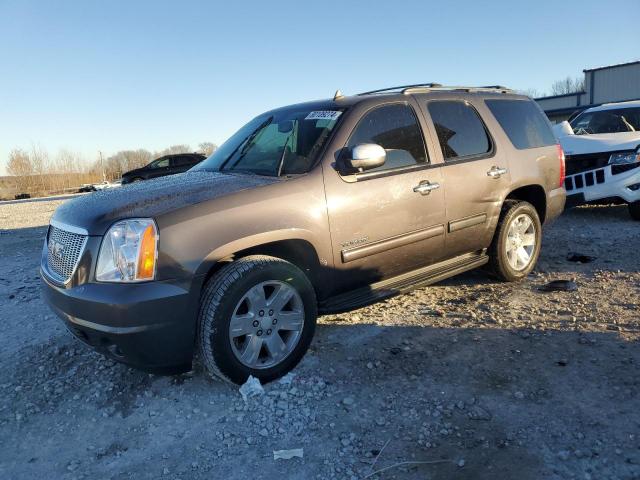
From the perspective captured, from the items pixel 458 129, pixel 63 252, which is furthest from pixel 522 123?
pixel 63 252

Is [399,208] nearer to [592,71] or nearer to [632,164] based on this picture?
[632,164]

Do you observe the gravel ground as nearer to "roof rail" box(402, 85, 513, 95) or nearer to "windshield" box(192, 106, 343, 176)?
"windshield" box(192, 106, 343, 176)

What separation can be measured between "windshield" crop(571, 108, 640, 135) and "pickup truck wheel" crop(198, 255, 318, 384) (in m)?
7.47

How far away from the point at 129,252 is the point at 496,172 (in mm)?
3308

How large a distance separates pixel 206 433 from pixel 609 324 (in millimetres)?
3141

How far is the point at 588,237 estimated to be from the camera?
22.0 ft

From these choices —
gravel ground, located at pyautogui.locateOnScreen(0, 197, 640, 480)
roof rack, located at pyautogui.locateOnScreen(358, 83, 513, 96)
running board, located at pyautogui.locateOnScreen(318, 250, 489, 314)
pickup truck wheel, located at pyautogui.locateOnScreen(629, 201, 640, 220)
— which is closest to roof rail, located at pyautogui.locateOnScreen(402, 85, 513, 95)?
roof rack, located at pyautogui.locateOnScreen(358, 83, 513, 96)

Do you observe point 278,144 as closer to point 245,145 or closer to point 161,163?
point 245,145

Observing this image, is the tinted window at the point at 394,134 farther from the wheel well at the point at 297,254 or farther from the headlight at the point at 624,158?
the headlight at the point at 624,158

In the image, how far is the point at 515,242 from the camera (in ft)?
16.3

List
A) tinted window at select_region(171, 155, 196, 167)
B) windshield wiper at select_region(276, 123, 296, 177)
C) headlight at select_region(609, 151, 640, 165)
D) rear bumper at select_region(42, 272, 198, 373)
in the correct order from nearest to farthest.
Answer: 1. rear bumper at select_region(42, 272, 198, 373)
2. windshield wiper at select_region(276, 123, 296, 177)
3. headlight at select_region(609, 151, 640, 165)
4. tinted window at select_region(171, 155, 196, 167)

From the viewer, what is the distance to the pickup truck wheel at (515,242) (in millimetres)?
4738

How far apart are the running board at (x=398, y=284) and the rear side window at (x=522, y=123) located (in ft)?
4.09

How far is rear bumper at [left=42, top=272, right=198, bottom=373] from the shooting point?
275 cm
